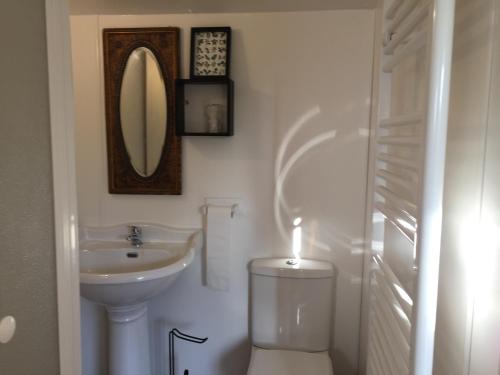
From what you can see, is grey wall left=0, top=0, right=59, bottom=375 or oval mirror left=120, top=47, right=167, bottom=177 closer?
grey wall left=0, top=0, right=59, bottom=375

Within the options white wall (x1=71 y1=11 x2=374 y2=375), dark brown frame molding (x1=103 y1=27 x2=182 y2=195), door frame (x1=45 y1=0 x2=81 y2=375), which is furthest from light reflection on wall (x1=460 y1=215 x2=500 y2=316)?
dark brown frame molding (x1=103 y1=27 x2=182 y2=195)

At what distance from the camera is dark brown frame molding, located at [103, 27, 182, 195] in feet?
6.64

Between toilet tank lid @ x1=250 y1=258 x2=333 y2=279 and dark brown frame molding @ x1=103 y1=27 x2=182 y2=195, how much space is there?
0.54 m

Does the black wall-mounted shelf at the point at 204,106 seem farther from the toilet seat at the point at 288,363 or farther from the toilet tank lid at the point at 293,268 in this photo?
the toilet seat at the point at 288,363

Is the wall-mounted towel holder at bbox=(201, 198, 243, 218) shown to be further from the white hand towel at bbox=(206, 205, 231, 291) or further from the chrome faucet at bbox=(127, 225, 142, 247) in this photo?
the chrome faucet at bbox=(127, 225, 142, 247)

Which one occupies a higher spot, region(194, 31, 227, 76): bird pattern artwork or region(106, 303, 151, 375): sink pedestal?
region(194, 31, 227, 76): bird pattern artwork

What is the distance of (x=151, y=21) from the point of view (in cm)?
204

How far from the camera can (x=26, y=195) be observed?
1020 millimetres

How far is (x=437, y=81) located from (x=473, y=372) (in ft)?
1.93

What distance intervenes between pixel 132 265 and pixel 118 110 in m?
0.75

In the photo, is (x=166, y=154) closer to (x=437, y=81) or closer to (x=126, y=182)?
(x=126, y=182)

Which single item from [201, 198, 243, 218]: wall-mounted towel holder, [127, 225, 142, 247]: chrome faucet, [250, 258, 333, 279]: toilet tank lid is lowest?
[250, 258, 333, 279]: toilet tank lid

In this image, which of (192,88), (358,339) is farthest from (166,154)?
(358,339)

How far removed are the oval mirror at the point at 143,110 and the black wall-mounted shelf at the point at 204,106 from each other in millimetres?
109
